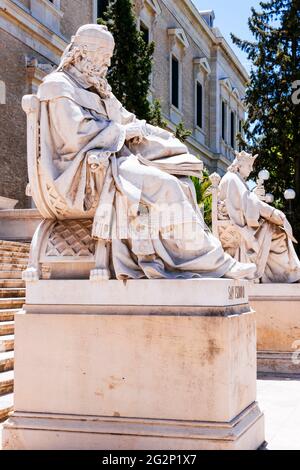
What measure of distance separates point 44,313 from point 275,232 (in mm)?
4724

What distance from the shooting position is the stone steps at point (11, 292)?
8.00 m

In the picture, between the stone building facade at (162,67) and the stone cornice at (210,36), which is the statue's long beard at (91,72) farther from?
the stone cornice at (210,36)

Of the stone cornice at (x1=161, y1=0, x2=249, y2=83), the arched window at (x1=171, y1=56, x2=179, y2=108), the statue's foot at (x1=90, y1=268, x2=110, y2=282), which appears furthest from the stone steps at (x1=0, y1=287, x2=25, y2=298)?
the stone cornice at (x1=161, y1=0, x2=249, y2=83)

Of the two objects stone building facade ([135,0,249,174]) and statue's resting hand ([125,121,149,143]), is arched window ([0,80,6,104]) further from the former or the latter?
statue's resting hand ([125,121,149,143])

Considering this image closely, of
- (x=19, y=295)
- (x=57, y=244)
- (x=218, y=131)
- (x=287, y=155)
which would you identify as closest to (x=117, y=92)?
(x=287, y=155)

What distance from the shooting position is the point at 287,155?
23547 millimetres

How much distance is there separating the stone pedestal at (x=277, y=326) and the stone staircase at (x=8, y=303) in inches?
104

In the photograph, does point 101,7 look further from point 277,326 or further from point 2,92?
point 277,326


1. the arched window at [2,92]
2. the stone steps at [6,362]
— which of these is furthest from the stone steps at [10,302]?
the arched window at [2,92]

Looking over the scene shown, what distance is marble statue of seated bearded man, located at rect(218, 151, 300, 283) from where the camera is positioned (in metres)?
8.00

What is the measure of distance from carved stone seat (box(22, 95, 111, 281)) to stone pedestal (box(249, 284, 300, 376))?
14.1 feet

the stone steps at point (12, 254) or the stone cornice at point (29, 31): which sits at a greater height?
the stone cornice at point (29, 31)
